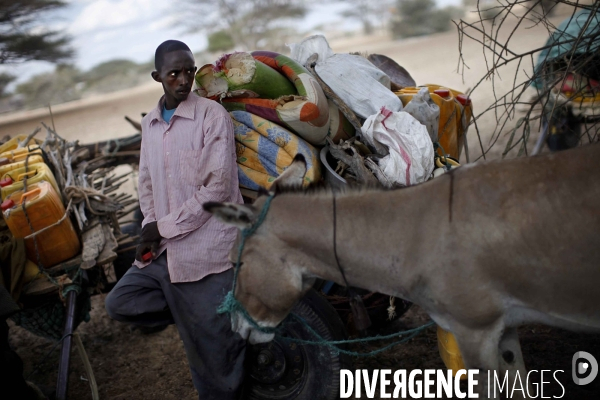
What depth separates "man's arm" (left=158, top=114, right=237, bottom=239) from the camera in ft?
9.34

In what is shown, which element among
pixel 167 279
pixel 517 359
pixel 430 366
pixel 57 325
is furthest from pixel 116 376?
pixel 517 359

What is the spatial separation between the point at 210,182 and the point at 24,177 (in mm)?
1997

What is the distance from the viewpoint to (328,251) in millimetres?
2408

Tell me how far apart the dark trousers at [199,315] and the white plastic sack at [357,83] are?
1.44 metres

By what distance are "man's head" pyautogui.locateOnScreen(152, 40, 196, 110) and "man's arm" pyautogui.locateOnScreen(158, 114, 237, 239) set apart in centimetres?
27

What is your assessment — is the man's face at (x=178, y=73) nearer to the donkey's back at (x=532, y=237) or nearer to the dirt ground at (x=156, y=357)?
the donkey's back at (x=532, y=237)

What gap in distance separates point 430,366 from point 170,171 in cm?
235

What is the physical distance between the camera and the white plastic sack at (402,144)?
119 inches

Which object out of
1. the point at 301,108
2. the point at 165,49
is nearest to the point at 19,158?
the point at 165,49

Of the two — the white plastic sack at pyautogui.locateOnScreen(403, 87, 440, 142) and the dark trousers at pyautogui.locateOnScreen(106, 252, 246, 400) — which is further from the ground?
the white plastic sack at pyautogui.locateOnScreen(403, 87, 440, 142)

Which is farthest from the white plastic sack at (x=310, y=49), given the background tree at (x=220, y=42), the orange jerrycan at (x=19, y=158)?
the background tree at (x=220, y=42)

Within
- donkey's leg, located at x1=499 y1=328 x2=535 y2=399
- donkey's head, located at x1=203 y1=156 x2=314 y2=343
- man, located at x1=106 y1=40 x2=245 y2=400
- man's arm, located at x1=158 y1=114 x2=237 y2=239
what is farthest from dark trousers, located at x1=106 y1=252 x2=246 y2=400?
donkey's leg, located at x1=499 y1=328 x2=535 y2=399

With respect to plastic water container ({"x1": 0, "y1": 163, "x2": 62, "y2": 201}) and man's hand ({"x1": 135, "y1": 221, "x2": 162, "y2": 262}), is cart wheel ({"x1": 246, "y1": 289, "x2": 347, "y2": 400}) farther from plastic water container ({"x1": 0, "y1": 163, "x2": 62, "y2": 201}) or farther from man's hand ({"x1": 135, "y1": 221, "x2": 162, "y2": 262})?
plastic water container ({"x1": 0, "y1": 163, "x2": 62, "y2": 201})

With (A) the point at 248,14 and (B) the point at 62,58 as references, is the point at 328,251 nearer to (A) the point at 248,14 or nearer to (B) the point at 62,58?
(B) the point at 62,58
